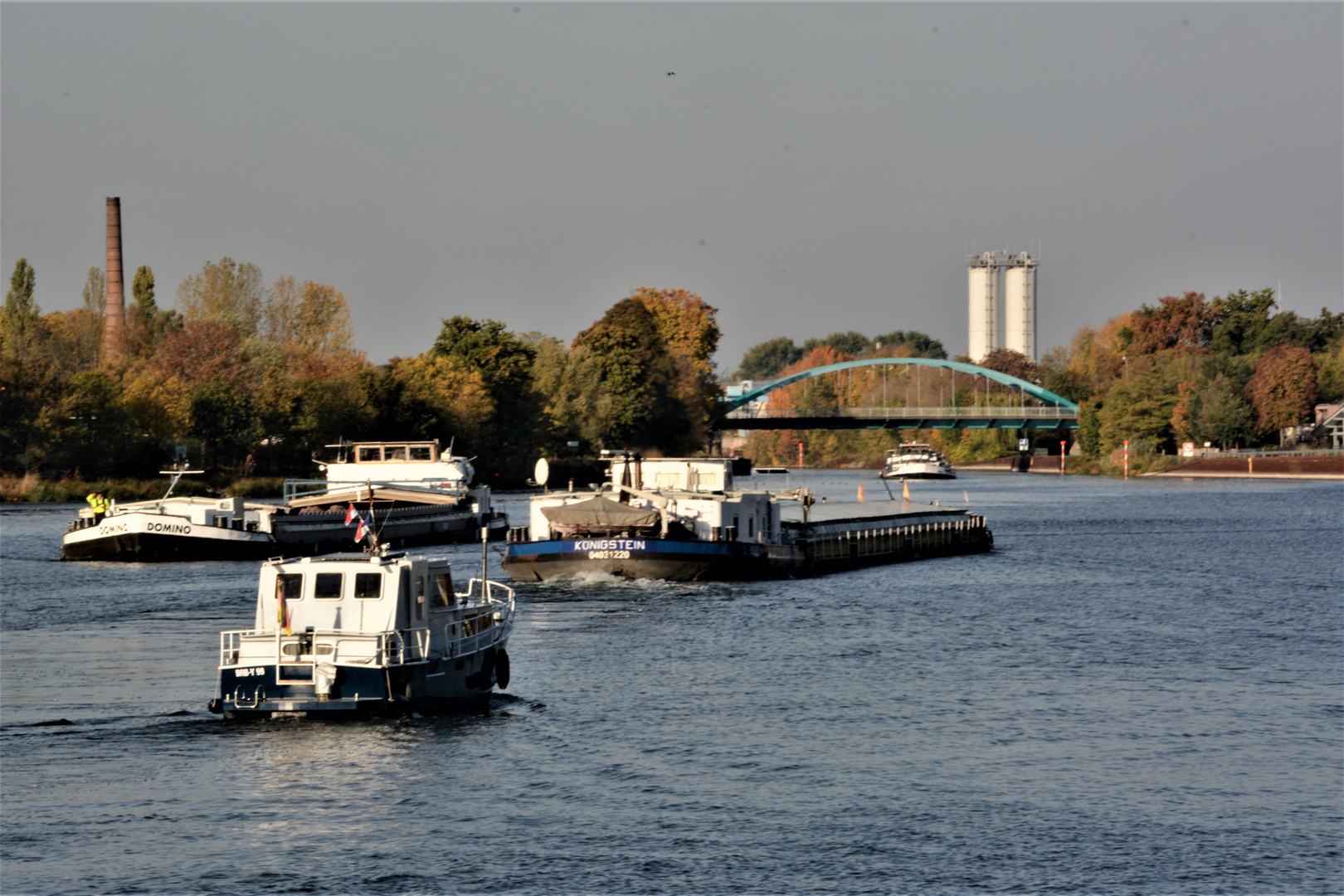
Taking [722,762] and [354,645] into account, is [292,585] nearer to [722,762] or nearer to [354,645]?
[354,645]

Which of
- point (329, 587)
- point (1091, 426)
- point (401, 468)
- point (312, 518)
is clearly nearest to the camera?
point (329, 587)

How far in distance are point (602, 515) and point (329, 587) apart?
87.0 ft

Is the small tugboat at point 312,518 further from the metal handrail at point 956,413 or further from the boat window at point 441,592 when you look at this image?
the metal handrail at point 956,413

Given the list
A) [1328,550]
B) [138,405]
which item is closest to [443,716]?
Answer: [1328,550]

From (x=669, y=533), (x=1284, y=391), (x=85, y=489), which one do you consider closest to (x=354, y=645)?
(x=669, y=533)

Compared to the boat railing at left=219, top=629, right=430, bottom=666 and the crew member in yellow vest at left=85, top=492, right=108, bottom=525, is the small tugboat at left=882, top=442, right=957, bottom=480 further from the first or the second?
the boat railing at left=219, top=629, right=430, bottom=666

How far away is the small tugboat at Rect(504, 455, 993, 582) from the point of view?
54250 mm

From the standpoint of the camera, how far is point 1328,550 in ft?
226

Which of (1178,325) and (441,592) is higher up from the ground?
(1178,325)

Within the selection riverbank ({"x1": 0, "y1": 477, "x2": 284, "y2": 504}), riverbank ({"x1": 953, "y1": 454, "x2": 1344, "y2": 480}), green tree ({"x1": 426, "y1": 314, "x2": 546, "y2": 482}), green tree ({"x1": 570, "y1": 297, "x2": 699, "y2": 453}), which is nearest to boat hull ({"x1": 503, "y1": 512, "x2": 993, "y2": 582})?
riverbank ({"x1": 0, "y1": 477, "x2": 284, "y2": 504})

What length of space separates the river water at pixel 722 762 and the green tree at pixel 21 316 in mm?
91453

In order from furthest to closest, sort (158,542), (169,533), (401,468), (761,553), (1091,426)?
(1091,426), (401,468), (169,533), (158,542), (761,553)

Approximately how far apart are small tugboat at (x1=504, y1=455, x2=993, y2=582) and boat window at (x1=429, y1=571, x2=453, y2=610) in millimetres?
23684

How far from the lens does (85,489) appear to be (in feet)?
339
